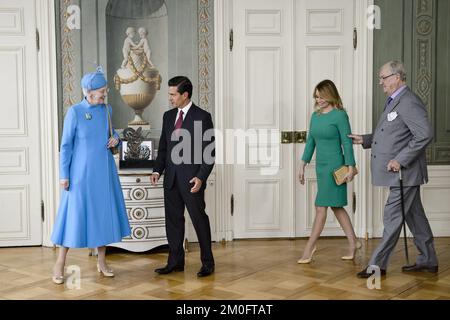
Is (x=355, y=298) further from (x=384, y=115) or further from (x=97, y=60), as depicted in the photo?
(x=97, y=60)

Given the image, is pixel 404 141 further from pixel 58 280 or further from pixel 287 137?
pixel 58 280

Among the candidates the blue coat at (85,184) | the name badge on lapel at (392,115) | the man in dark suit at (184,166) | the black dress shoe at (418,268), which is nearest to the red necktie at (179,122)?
the man in dark suit at (184,166)

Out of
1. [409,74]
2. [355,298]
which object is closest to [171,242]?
[355,298]

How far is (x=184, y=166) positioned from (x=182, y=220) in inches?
17.4

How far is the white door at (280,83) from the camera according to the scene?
5859 mm

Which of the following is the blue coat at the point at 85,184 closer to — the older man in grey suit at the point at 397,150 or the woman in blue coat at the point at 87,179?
the woman in blue coat at the point at 87,179

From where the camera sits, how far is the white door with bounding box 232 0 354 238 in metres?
5.86

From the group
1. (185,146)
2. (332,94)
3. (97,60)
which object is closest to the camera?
(185,146)

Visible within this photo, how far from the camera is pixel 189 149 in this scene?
4426mm

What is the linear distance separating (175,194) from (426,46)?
9.57 feet

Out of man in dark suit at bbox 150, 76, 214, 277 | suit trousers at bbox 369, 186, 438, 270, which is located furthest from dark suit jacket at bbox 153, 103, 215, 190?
suit trousers at bbox 369, 186, 438, 270

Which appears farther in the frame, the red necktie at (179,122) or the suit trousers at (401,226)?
the red necktie at (179,122)
